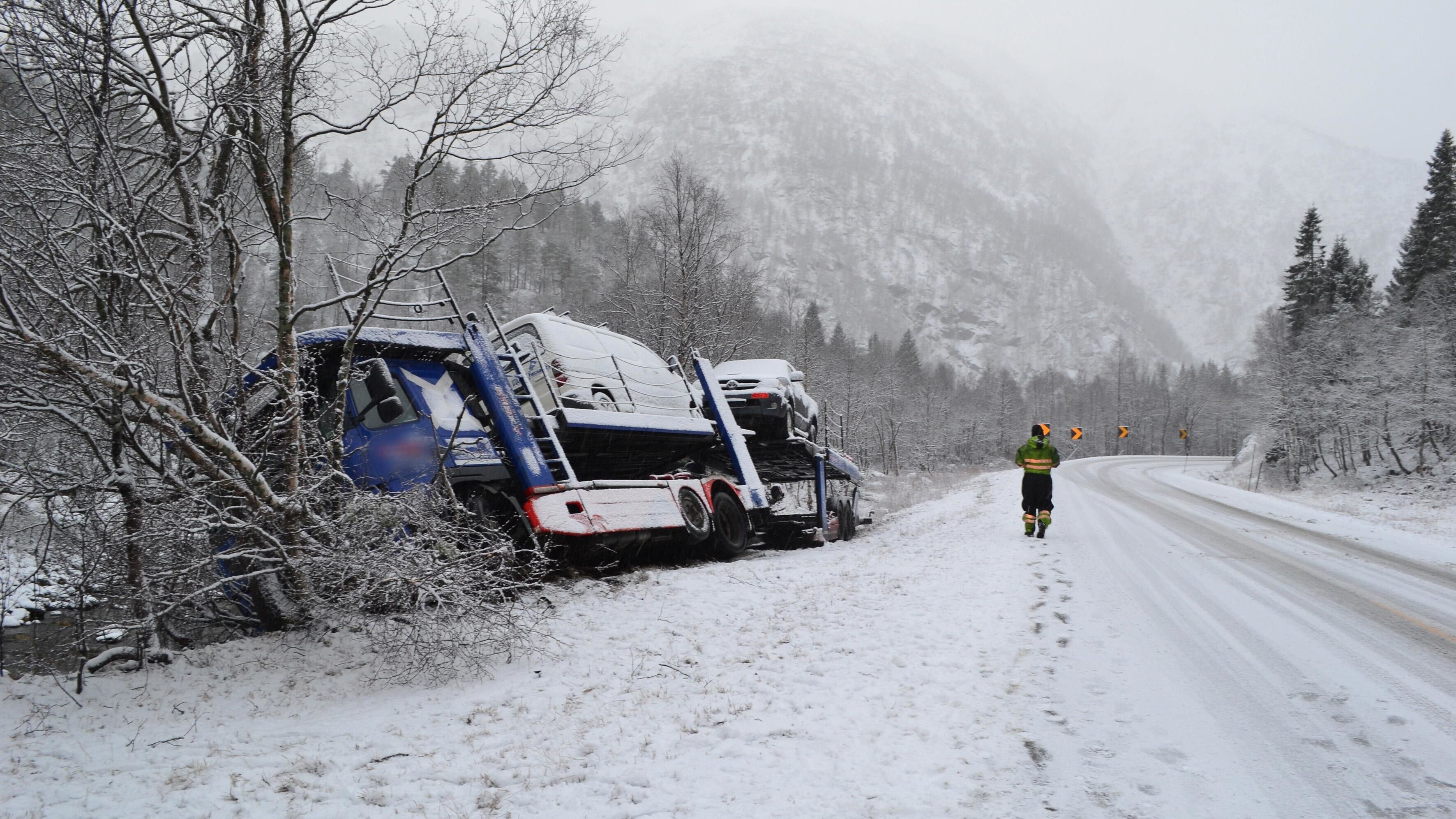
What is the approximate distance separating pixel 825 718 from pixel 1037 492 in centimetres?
885

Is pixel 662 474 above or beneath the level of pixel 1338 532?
above

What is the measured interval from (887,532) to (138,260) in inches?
509

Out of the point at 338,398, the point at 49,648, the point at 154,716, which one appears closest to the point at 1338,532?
the point at 338,398

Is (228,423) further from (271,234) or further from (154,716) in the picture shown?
(154,716)

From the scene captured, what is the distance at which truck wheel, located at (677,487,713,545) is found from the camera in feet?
29.4

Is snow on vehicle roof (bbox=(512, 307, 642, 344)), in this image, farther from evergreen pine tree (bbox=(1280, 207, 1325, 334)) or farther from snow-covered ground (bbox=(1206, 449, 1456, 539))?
evergreen pine tree (bbox=(1280, 207, 1325, 334))

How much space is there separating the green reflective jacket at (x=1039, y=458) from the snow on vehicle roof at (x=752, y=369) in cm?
436

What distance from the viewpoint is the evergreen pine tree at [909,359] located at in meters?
73.2

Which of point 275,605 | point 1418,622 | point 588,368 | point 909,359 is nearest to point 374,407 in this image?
point 275,605

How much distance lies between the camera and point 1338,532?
12836mm

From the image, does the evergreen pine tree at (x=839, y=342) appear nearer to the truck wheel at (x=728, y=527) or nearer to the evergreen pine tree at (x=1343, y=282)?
the evergreen pine tree at (x=1343, y=282)

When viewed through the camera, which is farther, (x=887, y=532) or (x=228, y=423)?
(x=887, y=532)

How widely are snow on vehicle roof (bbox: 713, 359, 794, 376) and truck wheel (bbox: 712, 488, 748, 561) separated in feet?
9.23

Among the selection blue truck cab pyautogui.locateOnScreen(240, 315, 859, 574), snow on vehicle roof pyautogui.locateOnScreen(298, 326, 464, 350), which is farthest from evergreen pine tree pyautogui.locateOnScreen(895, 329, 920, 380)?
snow on vehicle roof pyautogui.locateOnScreen(298, 326, 464, 350)
